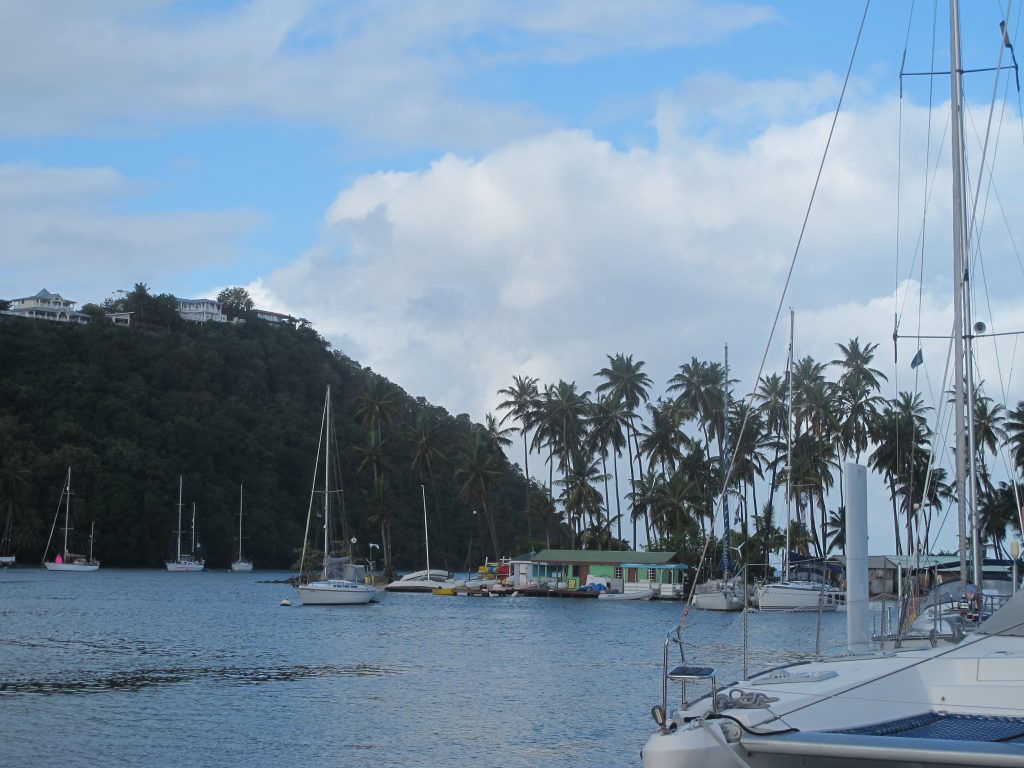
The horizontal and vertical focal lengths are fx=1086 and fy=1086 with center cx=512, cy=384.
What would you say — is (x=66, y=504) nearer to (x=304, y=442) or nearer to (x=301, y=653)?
(x=304, y=442)

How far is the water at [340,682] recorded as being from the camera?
23562mm

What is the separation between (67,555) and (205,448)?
2594cm

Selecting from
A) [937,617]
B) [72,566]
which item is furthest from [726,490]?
[72,566]

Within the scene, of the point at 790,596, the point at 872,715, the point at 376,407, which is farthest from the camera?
the point at 376,407

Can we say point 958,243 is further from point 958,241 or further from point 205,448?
point 205,448

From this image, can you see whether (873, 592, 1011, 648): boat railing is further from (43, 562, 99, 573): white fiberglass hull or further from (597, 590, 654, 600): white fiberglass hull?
(43, 562, 99, 573): white fiberglass hull

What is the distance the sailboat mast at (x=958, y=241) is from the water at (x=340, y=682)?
554 centimetres

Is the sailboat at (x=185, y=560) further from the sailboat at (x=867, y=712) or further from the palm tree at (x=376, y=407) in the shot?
the sailboat at (x=867, y=712)

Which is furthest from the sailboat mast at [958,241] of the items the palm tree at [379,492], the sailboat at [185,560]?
the sailboat at [185,560]

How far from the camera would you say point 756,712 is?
10.3 metres

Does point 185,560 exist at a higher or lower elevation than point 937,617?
lower

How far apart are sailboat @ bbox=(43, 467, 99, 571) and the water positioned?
5758 cm

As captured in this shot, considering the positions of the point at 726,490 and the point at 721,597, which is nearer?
the point at 726,490

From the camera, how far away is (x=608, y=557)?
90.8 metres
